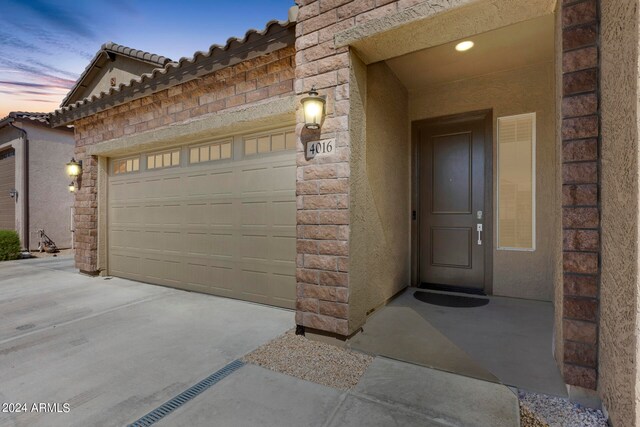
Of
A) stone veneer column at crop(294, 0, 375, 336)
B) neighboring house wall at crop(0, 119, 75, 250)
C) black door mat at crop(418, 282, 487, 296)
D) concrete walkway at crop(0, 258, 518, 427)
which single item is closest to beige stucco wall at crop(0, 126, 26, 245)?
neighboring house wall at crop(0, 119, 75, 250)

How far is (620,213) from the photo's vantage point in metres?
1.50

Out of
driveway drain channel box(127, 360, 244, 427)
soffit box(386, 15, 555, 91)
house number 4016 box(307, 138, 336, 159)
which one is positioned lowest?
driveway drain channel box(127, 360, 244, 427)

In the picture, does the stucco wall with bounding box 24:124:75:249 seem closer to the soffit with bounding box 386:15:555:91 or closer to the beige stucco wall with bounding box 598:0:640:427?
the soffit with bounding box 386:15:555:91

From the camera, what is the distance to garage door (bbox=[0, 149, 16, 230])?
9.91 m

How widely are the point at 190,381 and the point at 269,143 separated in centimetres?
274

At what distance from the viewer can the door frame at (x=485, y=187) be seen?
4.23m

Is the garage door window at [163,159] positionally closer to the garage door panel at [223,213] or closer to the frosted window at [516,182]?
the garage door panel at [223,213]

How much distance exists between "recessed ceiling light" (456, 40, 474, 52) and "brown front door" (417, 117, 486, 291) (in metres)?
1.17

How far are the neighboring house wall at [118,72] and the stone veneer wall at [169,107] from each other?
3.22 metres

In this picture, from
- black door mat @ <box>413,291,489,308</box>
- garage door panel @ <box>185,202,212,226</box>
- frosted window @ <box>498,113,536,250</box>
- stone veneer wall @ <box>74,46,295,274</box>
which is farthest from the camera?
garage door panel @ <box>185,202,212,226</box>

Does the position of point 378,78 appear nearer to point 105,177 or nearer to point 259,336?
point 259,336

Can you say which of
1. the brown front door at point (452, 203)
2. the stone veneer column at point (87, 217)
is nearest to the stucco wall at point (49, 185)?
the stone veneer column at point (87, 217)

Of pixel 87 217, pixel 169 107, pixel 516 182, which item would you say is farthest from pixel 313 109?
pixel 87 217

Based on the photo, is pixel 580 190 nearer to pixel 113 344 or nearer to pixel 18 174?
pixel 113 344
